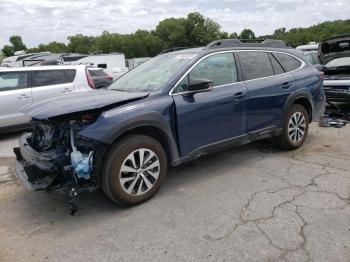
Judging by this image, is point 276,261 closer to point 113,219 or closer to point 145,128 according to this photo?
point 113,219

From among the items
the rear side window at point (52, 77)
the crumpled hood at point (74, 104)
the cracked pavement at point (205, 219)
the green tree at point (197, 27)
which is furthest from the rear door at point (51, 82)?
the green tree at point (197, 27)

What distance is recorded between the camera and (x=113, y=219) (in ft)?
12.6

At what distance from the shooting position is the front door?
4.38 m

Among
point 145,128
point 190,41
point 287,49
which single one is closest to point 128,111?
point 145,128

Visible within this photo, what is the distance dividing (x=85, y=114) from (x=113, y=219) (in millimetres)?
1119

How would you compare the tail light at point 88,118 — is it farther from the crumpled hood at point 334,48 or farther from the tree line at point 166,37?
the tree line at point 166,37

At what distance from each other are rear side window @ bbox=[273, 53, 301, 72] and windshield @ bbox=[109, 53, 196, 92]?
1.67 m

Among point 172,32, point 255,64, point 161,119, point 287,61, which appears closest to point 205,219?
point 161,119

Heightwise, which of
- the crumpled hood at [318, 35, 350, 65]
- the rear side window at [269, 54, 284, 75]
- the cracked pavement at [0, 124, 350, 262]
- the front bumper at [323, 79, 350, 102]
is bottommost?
the cracked pavement at [0, 124, 350, 262]

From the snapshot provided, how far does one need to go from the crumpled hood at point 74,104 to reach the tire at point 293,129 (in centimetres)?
253

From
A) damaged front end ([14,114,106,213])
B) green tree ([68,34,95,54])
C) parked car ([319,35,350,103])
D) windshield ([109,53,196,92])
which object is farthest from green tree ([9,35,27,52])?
damaged front end ([14,114,106,213])

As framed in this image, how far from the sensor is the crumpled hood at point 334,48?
30.5 ft

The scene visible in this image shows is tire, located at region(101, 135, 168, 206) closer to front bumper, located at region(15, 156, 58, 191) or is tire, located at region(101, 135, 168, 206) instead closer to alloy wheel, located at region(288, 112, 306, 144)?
front bumper, located at region(15, 156, 58, 191)

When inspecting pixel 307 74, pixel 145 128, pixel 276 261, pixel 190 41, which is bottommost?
pixel 276 261
